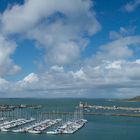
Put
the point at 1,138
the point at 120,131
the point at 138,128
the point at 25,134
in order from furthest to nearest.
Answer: the point at 138,128 → the point at 120,131 → the point at 25,134 → the point at 1,138

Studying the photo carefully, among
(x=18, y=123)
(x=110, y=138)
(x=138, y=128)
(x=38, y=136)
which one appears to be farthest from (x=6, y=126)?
(x=138, y=128)

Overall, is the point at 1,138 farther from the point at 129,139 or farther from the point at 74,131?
the point at 129,139

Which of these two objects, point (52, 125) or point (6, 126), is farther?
point (52, 125)

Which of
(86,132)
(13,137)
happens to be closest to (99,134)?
(86,132)

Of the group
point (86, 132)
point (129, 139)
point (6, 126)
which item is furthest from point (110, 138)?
point (6, 126)

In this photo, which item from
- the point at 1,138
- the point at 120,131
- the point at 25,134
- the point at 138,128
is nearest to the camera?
the point at 1,138

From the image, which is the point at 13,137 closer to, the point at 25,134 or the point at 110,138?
the point at 25,134

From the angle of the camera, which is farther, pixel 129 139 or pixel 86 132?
pixel 86 132

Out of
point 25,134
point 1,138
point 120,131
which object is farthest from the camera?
point 120,131
